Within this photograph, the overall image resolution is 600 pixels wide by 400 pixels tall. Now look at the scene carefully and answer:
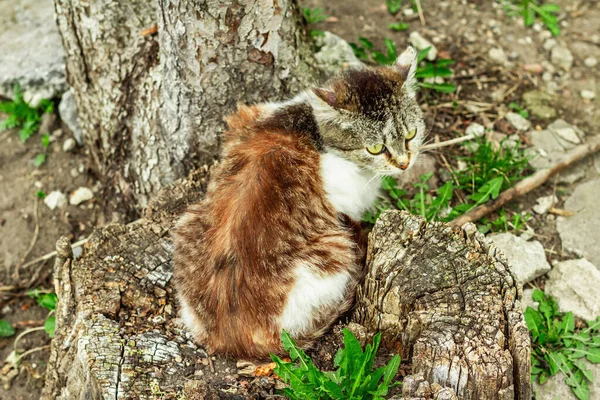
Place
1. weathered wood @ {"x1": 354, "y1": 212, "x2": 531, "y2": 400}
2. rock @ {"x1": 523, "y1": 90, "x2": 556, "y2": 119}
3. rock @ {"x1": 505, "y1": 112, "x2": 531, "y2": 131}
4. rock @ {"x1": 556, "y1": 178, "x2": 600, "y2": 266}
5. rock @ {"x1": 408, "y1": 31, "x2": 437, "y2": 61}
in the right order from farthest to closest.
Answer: rock @ {"x1": 408, "y1": 31, "x2": 437, "y2": 61}, rock @ {"x1": 523, "y1": 90, "x2": 556, "y2": 119}, rock @ {"x1": 505, "y1": 112, "x2": 531, "y2": 131}, rock @ {"x1": 556, "y1": 178, "x2": 600, "y2": 266}, weathered wood @ {"x1": 354, "y1": 212, "x2": 531, "y2": 400}

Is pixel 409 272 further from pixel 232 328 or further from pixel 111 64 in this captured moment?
pixel 111 64

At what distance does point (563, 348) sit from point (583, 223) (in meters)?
1.02

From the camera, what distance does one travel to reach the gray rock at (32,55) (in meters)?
5.14

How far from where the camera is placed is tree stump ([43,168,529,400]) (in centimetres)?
244

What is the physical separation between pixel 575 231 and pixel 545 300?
0.65 meters

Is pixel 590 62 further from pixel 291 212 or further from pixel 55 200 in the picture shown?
pixel 55 200

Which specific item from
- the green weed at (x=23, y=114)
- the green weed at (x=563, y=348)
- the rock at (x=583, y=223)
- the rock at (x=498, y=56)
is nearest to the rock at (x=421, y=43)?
the rock at (x=498, y=56)

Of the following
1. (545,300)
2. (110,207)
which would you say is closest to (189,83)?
(110,207)

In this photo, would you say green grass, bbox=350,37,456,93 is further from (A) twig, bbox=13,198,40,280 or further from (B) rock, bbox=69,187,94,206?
(A) twig, bbox=13,198,40,280

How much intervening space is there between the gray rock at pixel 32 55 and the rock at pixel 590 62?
448 cm

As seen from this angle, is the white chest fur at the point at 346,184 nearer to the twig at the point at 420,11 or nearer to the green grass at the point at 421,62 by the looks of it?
the green grass at the point at 421,62

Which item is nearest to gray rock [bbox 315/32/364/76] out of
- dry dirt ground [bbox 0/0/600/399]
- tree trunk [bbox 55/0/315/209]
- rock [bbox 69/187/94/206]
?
dry dirt ground [bbox 0/0/600/399]

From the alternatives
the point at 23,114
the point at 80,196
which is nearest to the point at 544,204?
the point at 80,196

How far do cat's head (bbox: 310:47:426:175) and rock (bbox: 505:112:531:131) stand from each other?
146 centimetres
